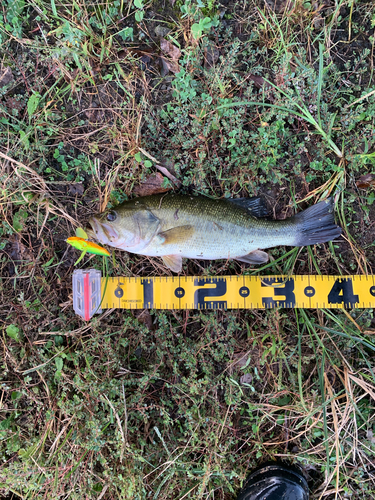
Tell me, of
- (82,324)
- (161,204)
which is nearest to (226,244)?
(161,204)

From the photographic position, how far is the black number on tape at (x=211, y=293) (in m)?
3.42

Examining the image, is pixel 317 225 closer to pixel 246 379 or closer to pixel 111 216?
pixel 246 379

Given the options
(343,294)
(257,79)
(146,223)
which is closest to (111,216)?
(146,223)

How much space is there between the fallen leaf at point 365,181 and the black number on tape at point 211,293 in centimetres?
188

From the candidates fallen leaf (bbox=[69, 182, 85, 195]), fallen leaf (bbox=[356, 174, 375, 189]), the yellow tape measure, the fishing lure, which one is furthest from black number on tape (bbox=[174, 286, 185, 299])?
fallen leaf (bbox=[356, 174, 375, 189])

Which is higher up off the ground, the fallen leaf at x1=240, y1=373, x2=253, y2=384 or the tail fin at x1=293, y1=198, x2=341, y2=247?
the tail fin at x1=293, y1=198, x2=341, y2=247

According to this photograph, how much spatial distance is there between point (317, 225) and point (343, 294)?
2.68 ft

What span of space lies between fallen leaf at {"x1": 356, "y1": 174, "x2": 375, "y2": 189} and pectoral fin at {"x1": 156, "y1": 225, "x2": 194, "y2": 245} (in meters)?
1.99

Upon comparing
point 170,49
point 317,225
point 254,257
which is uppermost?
point 170,49

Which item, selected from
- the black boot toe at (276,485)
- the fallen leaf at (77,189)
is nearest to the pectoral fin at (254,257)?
the fallen leaf at (77,189)

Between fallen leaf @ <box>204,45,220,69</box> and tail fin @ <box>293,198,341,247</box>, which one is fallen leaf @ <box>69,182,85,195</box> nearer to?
fallen leaf @ <box>204,45,220,69</box>

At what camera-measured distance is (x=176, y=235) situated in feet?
10.5

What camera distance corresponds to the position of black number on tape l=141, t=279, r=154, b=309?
3.47 metres

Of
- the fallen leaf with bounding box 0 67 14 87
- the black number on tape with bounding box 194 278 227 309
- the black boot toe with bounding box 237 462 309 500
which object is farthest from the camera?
the fallen leaf with bounding box 0 67 14 87
